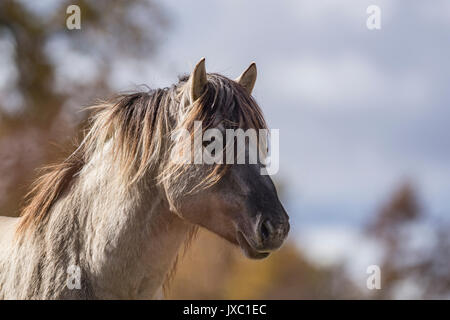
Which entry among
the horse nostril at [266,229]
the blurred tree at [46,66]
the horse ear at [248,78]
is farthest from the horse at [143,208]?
the blurred tree at [46,66]

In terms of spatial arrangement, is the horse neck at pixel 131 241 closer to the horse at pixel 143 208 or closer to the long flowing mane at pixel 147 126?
the horse at pixel 143 208

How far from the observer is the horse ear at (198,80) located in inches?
152

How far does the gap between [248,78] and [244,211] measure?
117 cm

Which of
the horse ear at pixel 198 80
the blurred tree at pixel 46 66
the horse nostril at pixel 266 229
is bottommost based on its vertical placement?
the horse nostril at pixel 266 229

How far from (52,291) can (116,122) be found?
1147 mm

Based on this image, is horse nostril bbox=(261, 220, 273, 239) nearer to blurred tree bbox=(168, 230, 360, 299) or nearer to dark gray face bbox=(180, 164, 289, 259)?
dark gray face bbox=(180, 164, 289, 259)

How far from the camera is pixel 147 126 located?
399cm

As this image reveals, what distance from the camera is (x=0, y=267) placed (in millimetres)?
4211

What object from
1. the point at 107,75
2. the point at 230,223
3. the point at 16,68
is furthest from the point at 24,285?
the point at 16,68

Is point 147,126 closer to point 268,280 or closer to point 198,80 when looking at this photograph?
point 198,80

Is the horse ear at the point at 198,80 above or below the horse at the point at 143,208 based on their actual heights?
above

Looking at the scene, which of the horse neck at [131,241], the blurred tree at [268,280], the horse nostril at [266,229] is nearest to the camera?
the horse nostril at [266,229]

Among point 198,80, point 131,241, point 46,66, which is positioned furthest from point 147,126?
point 46,66
